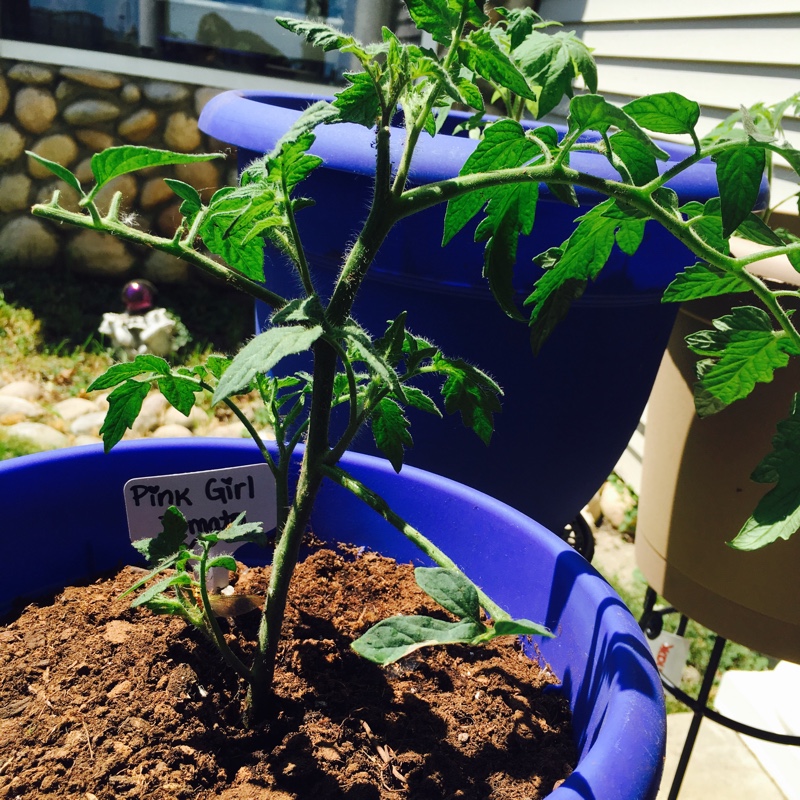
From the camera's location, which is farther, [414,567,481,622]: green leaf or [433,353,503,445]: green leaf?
[433,353,503,445]: green leaf

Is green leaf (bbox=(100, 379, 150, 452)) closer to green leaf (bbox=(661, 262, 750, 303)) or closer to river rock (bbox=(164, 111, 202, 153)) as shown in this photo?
green leaf (bbox=(661, 262, 750, 303))

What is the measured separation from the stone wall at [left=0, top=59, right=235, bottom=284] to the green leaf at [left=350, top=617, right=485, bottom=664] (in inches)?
118

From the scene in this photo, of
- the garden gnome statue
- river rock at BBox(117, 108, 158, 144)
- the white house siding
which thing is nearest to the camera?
the white house siding

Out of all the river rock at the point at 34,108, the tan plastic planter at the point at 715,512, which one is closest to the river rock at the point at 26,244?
the river rock at the point at 34,108

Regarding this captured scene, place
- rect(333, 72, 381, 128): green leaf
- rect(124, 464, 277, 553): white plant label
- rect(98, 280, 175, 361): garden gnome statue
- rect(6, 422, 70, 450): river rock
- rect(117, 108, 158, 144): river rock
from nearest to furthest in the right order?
rect(333, 72, 381, 128): green leaf < rect(124, 464, 277, 553): white plant label < rect(6, 422, 70, 450): river rock < rect(98, 280, 175, 361): garden gnome statue < rect(117, 108, 158, 144): river rock

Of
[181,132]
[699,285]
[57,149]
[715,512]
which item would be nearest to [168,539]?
[699,285]

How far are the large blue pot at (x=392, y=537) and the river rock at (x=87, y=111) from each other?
111 inches

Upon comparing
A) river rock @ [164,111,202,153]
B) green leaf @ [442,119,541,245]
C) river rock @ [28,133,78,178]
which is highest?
green leaf @ [442,119,541,245]

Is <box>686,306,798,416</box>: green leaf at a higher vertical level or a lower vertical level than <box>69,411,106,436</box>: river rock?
higher

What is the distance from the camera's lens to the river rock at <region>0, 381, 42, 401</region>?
254cm

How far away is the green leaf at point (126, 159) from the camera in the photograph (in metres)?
0.57

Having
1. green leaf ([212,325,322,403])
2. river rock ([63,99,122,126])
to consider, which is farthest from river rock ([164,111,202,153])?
green leaf ([212,325,322,403])

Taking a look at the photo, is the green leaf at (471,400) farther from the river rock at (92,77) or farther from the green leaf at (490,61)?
the river rock at (92,77)

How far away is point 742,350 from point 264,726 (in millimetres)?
583
